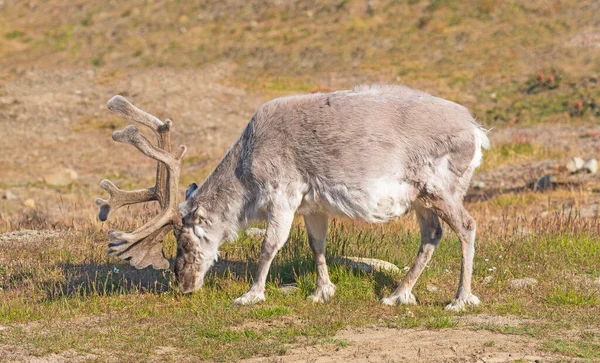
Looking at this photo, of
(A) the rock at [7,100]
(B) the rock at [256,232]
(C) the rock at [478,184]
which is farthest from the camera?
(A) the rock at [7,100]

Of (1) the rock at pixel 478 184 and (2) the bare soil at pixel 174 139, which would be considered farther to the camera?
(1) the rock at pixel 478 184

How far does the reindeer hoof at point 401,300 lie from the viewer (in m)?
9.69

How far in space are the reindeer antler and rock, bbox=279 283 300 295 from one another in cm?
138

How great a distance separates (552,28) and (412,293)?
29.4 m

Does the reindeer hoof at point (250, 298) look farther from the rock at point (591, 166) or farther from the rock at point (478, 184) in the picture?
the rock at point (591, 166)

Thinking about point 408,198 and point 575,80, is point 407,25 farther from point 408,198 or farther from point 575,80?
point 408,198

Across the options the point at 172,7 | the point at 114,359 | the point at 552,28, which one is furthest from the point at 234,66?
the point at 114,359

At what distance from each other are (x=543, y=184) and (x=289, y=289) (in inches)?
421

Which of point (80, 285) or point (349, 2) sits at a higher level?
point (349, 2)

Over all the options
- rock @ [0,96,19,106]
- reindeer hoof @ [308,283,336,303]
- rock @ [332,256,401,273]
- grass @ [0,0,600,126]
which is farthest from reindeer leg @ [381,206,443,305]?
rock @ [0,96,19,106]

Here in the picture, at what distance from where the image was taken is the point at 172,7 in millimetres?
46000

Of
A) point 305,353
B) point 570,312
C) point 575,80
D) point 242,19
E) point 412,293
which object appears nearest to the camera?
point 305,353

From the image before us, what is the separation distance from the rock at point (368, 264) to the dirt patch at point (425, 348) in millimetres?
2308

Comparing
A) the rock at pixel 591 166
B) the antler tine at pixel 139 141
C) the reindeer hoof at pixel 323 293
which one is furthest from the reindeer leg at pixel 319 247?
the rock at pixel 591 166
